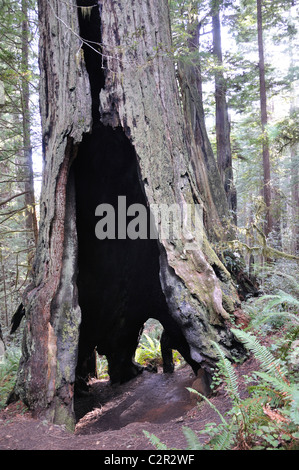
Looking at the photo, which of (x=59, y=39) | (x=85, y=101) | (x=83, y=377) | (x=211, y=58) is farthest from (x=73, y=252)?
(x=211, y=58)

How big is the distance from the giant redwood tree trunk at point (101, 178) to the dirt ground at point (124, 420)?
1.16 feet

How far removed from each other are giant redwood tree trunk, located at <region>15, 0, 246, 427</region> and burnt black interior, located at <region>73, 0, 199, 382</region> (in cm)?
3

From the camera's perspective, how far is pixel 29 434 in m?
3.29

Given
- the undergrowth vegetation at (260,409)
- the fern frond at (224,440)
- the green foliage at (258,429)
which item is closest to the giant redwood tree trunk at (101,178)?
the undergrowth vegetation at (260,409)

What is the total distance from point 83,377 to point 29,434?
14.4 feet

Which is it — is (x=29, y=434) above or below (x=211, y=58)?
below

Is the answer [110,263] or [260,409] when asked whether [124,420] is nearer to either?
[110,263]

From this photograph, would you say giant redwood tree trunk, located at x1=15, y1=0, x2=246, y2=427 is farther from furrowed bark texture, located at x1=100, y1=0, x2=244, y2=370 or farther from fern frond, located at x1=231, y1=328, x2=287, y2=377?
fern frond, located at x1=231, y1=328, x2=287, y2=377

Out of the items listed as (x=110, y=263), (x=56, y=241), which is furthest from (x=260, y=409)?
(x=110, y=263)

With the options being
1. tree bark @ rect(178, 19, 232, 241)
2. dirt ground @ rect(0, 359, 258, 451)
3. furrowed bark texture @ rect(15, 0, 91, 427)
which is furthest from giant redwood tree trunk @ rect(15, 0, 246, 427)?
tree bark @ rect(178, 19, 232, 241)

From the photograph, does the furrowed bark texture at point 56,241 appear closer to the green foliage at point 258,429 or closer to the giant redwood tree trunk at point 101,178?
the giant redwood tree trunk at point 101,178

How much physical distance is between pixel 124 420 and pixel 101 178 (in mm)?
4339

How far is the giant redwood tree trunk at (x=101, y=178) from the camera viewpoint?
419 cm

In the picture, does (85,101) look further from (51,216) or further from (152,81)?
(51,216)
